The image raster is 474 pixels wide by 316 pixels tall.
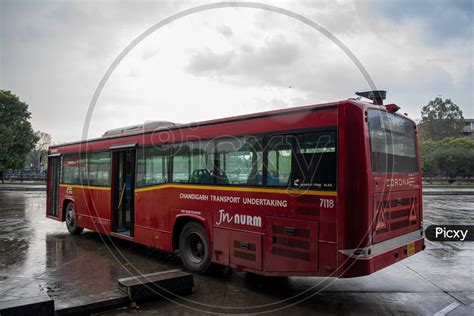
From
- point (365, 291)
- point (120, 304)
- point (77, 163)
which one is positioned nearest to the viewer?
point (120, 304)

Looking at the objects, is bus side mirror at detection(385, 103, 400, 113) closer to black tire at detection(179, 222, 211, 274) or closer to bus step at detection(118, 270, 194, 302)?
black tire at detection(179, 222, 211, 274)

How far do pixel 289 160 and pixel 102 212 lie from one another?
21.1 feet

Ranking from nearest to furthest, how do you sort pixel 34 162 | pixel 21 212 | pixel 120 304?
pixel 120 304 < pixel 21 212 < pixel 34 162

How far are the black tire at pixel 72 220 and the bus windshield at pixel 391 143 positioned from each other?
31.3 feet

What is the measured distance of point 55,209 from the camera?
13.2 meters

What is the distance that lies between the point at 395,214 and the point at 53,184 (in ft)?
38.3

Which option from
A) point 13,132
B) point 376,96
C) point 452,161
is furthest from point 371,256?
point 452,161

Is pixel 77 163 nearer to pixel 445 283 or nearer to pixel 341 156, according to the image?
pixel 341 156

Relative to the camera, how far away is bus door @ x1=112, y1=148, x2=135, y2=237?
9945mm

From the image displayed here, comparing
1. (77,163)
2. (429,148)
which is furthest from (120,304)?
(429,148)

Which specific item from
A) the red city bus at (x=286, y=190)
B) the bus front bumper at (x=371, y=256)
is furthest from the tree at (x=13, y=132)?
the bus front bumper at (x=371, y=256)

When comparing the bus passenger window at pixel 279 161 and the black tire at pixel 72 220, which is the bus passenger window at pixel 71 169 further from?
the bus passenger window at pixel 279 161

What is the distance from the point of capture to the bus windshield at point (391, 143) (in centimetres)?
566

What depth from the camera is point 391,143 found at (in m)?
6.21
